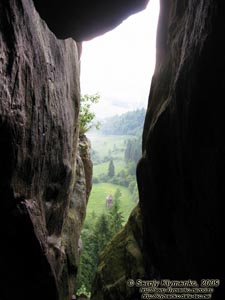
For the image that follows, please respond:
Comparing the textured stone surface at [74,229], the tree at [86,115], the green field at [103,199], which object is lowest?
the green field at [103,199]

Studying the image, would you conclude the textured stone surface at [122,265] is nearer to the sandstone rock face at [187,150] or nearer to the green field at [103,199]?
the sandstone rock face at [187,150]

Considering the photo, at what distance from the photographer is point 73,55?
52.0 feet

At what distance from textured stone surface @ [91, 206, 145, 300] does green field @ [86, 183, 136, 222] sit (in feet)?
364

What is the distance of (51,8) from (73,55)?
5.99 metres

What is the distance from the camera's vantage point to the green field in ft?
444

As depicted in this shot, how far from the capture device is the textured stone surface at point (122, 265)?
16.2 metres

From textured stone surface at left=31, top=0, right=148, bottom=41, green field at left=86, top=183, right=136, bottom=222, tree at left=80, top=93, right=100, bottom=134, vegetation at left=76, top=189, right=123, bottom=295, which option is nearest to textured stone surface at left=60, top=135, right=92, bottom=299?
tree at left=80, top=93, right=100, bottom=134

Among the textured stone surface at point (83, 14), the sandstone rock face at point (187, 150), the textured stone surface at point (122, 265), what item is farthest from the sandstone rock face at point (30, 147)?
the textured stone surface at point (122, 265)

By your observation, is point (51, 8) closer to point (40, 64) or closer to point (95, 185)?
point (40, 64)

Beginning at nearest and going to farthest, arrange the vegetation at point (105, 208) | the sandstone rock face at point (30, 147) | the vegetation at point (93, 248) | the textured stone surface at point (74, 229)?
the sandstone rock face at point (30, 147)
the textured stone surface at point (74, 229)
the vegetation at point (93, 248)
the vegetation at point (105, 208)

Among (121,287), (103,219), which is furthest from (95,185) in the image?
(121,287)

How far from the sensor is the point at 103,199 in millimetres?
147125

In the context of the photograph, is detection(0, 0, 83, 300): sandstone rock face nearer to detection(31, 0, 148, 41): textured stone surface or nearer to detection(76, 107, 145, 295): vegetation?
detection(31, 0, 148, 41): textured stone surface

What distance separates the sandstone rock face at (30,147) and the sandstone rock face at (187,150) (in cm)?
395
